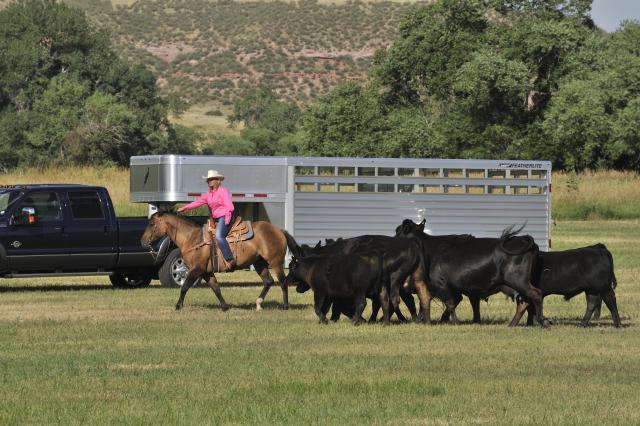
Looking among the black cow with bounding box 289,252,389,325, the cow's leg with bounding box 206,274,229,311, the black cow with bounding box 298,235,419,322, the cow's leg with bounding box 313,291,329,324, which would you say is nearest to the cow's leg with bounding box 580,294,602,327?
the black cow with bounding box 298,235,419,322

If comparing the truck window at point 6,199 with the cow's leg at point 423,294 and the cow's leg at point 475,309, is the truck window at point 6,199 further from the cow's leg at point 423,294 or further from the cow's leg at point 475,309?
the cow's leg at point 475,309

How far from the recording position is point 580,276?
1900 cm

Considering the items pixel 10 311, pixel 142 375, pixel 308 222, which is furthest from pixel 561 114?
pixel 142 375

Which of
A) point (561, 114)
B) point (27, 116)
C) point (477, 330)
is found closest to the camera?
point (477, 330)

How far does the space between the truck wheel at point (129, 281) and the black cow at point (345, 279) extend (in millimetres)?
9196

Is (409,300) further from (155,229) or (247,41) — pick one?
(247,41)

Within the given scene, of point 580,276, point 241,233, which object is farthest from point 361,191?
point 580,276

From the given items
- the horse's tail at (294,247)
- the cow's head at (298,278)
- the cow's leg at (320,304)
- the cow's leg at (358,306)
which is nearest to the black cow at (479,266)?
the cow's leg at (358,306)

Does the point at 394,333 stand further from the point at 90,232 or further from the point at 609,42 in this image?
the point at 609,42

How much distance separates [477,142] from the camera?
237 ft

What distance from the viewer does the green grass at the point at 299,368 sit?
12.1 metres

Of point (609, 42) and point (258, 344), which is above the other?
point (609, 42)

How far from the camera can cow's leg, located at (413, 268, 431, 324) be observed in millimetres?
19281

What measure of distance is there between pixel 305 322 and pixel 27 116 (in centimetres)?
6592
